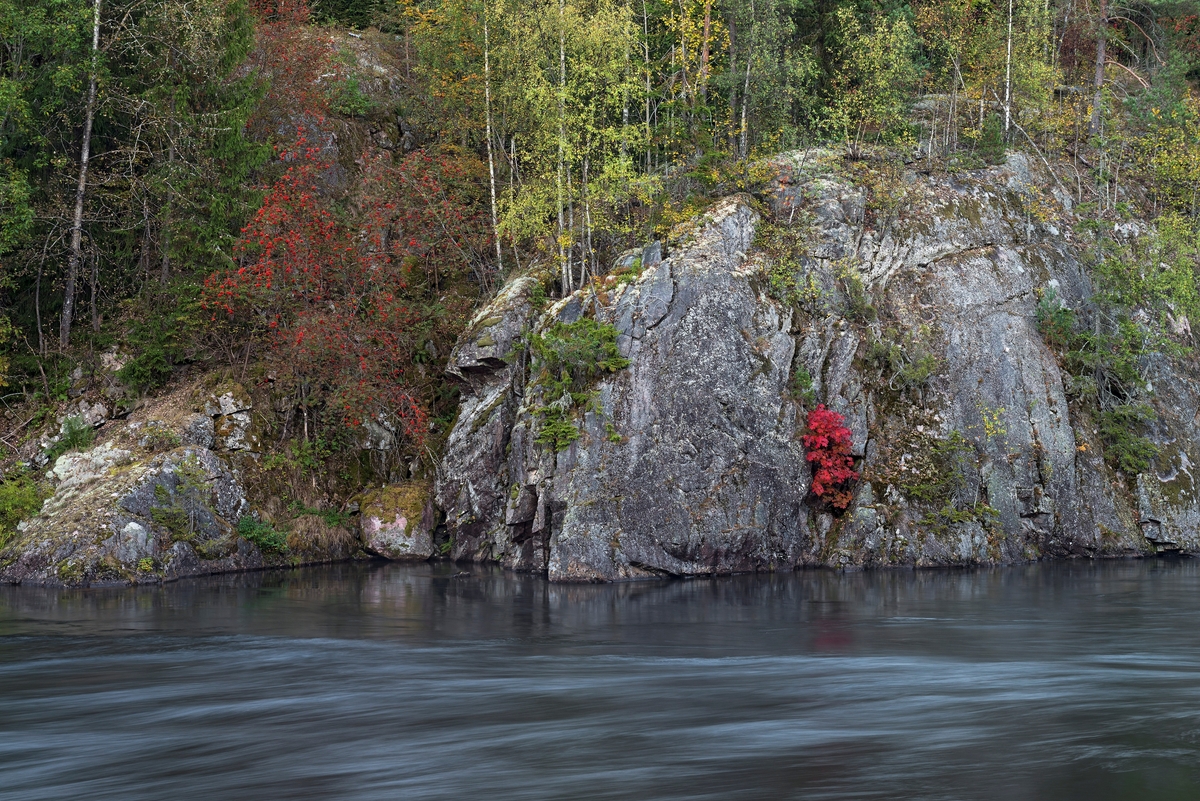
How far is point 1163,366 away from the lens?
23.0 m

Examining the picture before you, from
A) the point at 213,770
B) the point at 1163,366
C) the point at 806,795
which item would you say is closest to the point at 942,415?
the point at 1163,366

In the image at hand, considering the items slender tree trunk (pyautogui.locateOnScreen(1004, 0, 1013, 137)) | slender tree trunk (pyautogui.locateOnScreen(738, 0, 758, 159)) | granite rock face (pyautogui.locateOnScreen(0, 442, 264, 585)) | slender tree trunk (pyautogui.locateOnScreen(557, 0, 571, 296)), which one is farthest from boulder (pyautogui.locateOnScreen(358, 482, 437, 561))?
slender tree trunk (pyautogui.locateOnScreen(1004, 0, 1013, 137))

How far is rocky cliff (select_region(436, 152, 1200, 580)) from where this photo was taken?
63.9 ft

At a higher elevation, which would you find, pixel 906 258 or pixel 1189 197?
pixel 1189 197

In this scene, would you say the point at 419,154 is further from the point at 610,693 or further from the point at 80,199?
the point at 610,693

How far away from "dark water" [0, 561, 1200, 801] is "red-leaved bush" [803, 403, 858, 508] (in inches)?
108

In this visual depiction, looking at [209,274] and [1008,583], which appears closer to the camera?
[1008,583]

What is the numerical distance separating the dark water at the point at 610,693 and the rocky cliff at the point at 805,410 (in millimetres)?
2251

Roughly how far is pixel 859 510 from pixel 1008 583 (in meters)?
3.33

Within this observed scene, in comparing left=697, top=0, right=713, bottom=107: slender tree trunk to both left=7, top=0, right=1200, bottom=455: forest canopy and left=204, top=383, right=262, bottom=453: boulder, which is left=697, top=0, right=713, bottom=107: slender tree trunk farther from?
left=204, top=383, right=262, bottom=453: boulder

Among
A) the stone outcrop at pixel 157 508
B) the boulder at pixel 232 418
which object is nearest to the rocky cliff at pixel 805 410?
the stone outcrop at pixel 157 508

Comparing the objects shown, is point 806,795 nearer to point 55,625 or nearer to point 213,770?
point 213,770

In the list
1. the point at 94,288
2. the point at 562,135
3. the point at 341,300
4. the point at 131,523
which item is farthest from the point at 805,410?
the point at 94,288

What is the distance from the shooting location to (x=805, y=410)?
20.7m
